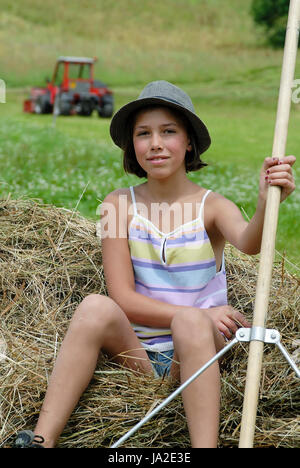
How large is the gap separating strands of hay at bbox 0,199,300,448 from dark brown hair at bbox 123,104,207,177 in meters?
0.60

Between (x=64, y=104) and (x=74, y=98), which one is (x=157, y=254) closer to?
(x=64, y=104)

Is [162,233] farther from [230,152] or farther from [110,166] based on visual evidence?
[230,152]

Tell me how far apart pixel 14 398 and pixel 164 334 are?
574mm

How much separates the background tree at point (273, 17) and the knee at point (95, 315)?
79.2 feet

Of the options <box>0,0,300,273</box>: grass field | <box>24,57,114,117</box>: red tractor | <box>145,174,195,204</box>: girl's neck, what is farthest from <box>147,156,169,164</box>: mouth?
<box>24,57,114,117</box>: red tractor

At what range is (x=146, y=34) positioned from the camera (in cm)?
2809

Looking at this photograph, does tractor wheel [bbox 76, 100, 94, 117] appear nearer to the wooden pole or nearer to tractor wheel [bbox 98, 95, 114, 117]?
tractor wheel [bbox 98, 95, 114, 117]

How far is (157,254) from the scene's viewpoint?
267cm

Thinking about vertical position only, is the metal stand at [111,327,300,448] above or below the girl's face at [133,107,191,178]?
below

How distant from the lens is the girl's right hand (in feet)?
8.36

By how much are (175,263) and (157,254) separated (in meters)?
0.07

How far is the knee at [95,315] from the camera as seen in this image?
229 cm

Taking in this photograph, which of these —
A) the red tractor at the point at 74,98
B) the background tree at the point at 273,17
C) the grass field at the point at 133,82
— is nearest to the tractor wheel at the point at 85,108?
the red tractor at the point at 74,98

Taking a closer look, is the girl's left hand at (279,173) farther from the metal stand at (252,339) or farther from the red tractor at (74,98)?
the red tractor at (74,98)
